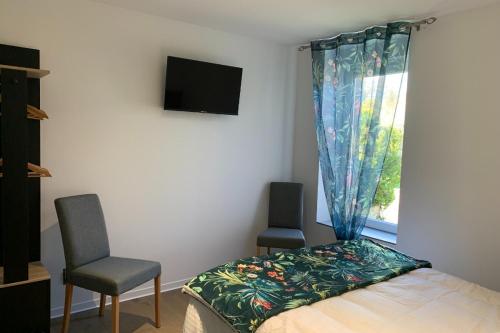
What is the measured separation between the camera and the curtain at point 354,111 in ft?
10.4

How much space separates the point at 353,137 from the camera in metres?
3.43

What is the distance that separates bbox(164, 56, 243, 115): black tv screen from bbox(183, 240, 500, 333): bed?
61.4 inches

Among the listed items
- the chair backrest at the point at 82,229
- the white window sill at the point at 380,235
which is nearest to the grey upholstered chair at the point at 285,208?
the white window sill at the point at 380,235

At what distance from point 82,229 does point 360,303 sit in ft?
6.36

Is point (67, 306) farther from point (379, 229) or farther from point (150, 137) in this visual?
point (379, 229)

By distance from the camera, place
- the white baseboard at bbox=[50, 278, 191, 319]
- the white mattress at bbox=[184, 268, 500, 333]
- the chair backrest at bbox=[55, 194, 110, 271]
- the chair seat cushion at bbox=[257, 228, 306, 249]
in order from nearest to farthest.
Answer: the white mattress at bbox=[184, 268, 500, 333] < the chair backrest at bbox=[55, 194, 110, 271] < the white baseboard at bbox=[50, 278, 191, 319] < the chair seat cushion at bbox=[257, 228, 306, 249]

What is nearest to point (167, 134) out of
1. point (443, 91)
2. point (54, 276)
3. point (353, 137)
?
point (54, 276)

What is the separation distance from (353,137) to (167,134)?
5.41ft

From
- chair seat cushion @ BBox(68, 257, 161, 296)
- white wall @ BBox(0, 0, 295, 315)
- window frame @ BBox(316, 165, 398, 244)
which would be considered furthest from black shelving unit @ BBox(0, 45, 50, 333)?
window frame @ BBox(316, 165, 398, 244)

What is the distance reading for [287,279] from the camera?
86.0 inches

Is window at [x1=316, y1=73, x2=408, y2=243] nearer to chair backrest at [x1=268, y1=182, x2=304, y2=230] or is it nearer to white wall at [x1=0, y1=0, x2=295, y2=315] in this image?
chair backrest at [x1=268, y1=182, x2=304, y2=230]

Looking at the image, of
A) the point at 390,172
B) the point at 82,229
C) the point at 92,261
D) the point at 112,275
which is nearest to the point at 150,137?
the point at 82,229

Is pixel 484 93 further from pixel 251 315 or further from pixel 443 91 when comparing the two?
pixel 251 315

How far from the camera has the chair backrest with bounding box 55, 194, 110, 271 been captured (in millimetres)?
2621
